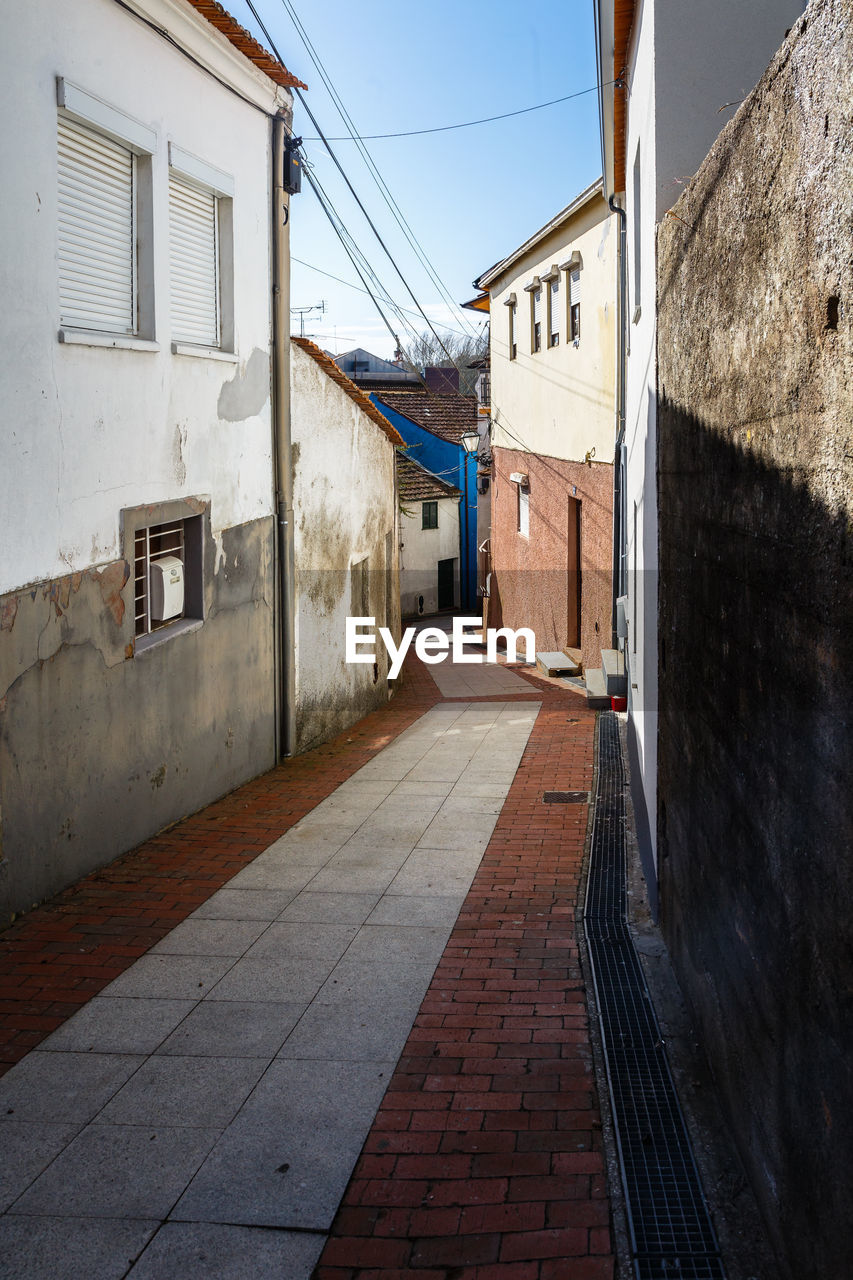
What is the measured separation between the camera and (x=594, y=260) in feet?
53.5

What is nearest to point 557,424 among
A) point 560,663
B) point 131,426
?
point 560,663

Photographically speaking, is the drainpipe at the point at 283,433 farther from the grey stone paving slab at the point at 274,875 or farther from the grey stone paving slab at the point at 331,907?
the grey stone paving slab at the point at 331,907

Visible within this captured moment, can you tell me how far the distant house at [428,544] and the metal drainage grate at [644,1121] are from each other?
27528mm

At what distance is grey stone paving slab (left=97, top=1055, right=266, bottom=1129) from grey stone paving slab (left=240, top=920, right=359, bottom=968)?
46.6 inches

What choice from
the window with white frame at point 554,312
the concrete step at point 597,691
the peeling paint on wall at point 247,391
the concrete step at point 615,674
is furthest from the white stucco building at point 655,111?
the window with white frame at point 554,312

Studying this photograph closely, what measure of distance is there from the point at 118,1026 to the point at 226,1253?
185cm

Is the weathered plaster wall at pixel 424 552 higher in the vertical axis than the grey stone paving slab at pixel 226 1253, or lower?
higher

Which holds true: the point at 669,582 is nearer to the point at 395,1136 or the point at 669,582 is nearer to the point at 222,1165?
the point at 395,1136

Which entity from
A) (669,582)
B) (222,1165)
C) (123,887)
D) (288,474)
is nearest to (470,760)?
(288,474)

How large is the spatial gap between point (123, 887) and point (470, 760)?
4.86m

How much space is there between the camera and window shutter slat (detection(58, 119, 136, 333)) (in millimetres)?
7516

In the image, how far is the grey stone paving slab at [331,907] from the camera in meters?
6.81

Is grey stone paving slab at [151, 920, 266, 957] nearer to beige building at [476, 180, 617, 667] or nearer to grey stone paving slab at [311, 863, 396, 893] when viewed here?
grey stone paving slab at [311, 863, 396, 893]

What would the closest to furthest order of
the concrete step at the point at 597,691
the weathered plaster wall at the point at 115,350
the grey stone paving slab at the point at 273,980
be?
the grey stone paving slab at the point at 273,980 → the weathered plaster wall at the point at 115,350 → the concrete step at the point at 597,691
